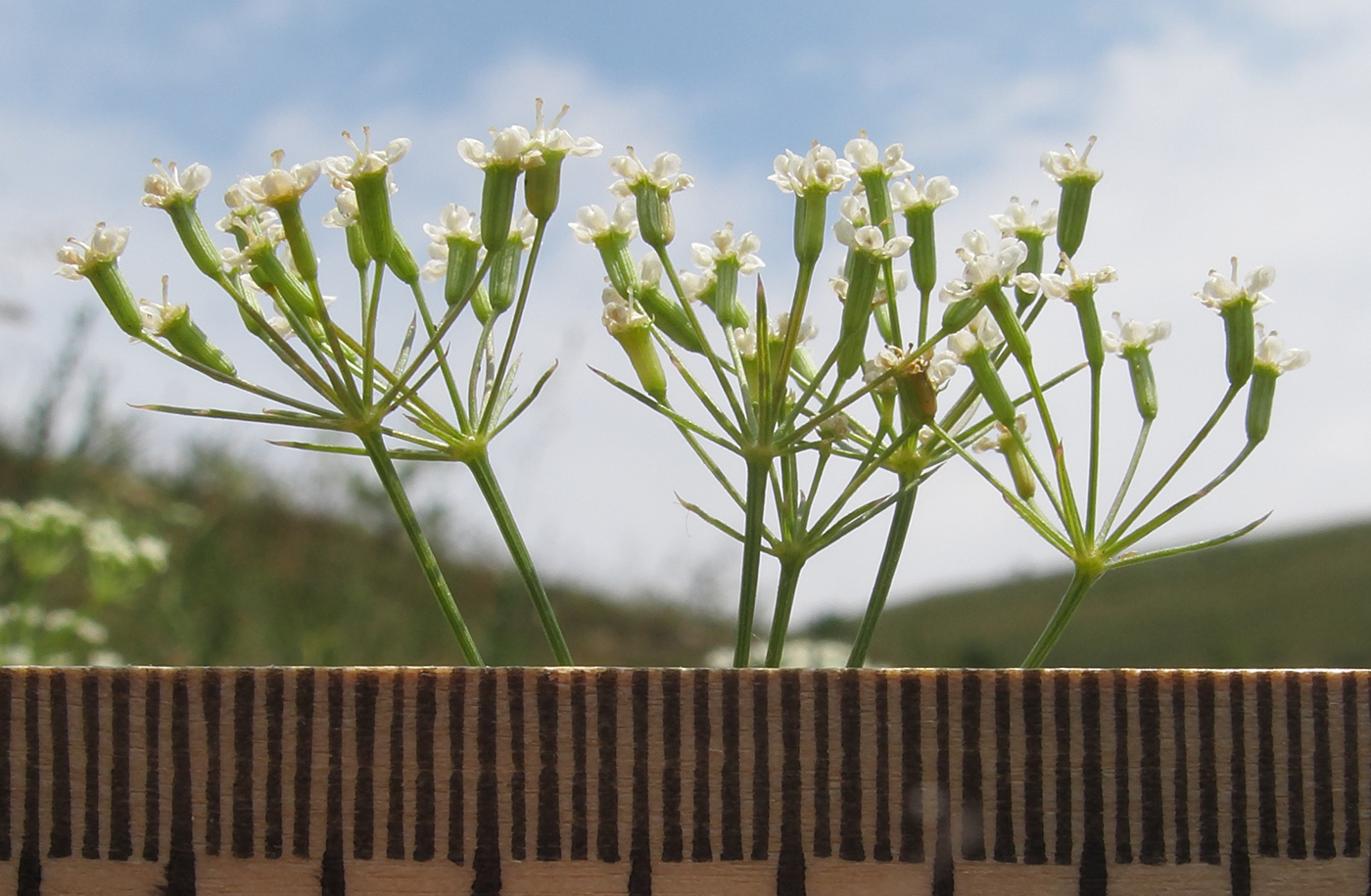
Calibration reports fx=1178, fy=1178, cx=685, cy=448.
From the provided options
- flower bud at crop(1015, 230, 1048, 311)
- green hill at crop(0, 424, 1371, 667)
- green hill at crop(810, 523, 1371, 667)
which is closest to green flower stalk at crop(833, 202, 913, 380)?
flower bud at crop(1015, 230, 1048, 311)

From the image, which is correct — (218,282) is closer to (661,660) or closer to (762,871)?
Result: (762,871)

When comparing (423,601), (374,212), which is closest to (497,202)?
(374,212)

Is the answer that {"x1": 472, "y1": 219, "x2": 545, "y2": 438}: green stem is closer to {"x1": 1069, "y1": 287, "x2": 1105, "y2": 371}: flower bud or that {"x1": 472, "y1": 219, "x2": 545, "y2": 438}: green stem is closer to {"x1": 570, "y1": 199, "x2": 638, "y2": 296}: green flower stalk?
{"x1": 570, "y1": 199, "x2": 638, "y2": 296}: green flower stalk

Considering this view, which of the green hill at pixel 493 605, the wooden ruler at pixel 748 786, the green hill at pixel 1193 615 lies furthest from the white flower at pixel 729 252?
the green hill at pixel 1193 615

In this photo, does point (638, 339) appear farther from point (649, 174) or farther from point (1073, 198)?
point (1073, 198)

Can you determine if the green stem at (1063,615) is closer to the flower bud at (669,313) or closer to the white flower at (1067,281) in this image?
the white flower at (1067,281)
